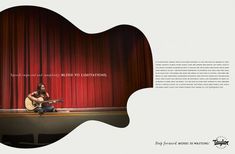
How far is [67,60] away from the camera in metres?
2.16

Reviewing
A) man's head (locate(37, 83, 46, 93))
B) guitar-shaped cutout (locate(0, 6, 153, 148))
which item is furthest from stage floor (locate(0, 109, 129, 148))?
man's head (locate(37, 83, 46, 93))

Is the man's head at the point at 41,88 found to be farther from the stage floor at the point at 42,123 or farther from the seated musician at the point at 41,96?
the stage floor at the point at 42,123

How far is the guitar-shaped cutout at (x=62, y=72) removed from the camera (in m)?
2.13

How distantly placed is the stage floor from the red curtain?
0.21 ft

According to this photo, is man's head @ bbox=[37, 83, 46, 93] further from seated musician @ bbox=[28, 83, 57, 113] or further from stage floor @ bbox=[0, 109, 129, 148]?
stage floor @ bbox=[0, 109, 129, 148]

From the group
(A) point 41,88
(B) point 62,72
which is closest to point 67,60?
(B) point 62,72

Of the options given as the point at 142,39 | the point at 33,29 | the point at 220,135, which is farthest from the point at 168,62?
the point at 33,29

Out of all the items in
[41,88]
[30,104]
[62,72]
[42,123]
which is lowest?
[42,123]

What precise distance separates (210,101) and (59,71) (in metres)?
1.04

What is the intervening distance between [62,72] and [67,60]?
3.4 inches

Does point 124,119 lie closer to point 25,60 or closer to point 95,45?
point 95,45

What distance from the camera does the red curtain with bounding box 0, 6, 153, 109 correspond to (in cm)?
214

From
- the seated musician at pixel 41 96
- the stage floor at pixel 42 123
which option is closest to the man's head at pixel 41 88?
the seated musician at pixel 41 96

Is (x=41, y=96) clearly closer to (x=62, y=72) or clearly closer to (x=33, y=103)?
(x=33, y=103)
